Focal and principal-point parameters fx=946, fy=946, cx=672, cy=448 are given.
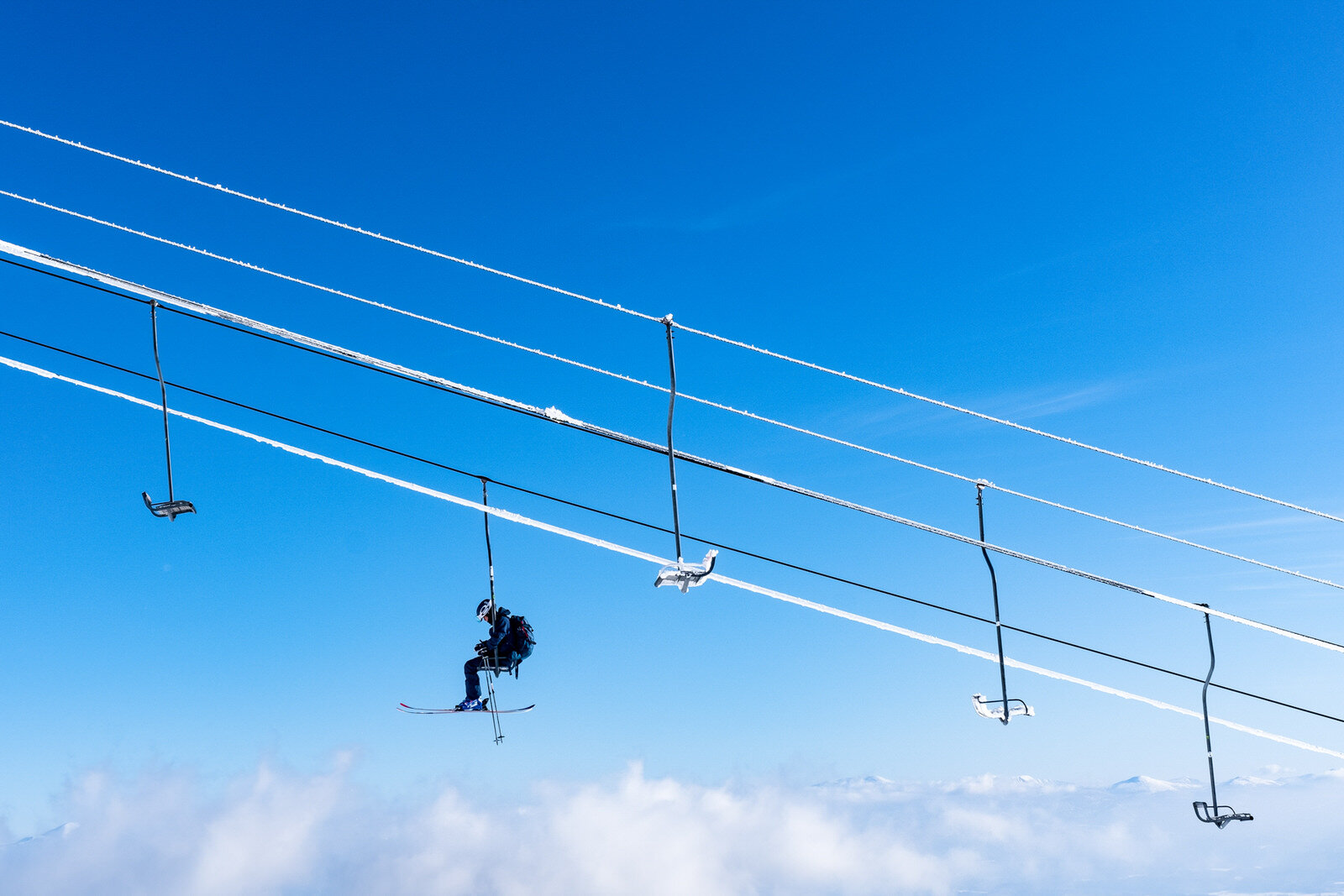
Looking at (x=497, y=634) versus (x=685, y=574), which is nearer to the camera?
(x=685, y=574)

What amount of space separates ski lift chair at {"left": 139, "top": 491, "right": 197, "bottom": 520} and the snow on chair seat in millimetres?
6380

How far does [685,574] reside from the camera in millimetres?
11234

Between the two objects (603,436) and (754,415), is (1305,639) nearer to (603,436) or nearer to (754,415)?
(754,415)

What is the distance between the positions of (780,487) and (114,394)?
8.98m

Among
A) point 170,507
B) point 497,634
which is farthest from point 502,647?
point 170,507

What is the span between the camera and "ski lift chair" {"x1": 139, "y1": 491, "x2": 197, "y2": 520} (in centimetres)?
1213

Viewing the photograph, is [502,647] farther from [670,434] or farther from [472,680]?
[670,434]

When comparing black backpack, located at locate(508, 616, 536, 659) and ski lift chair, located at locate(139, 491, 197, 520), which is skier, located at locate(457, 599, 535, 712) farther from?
ski lift chair, located at locate(139, 491, 197, 520)

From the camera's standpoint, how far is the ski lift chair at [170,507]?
478 inches

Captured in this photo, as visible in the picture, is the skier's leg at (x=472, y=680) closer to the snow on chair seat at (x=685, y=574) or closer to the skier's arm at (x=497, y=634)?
the skier's arm at (x=497, y=634)

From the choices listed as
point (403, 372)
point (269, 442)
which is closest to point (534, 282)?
point (403, 372)

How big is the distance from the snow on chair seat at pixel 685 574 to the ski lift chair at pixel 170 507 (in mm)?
6380

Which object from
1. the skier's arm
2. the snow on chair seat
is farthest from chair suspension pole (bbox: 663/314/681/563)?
the skier's arm

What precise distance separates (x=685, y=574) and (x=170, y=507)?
268 inches
